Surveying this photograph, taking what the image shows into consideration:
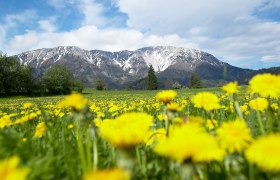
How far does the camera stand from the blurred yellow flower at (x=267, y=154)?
1.08m

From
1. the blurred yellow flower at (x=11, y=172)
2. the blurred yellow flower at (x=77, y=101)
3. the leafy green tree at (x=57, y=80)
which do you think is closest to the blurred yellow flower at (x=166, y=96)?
the blurred yellow flower at (x=77, y=101)

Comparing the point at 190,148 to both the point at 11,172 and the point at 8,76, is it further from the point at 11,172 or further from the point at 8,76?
the point at 8,76

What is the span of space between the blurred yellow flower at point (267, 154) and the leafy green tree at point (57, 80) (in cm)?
10625

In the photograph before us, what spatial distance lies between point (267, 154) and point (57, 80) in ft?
382

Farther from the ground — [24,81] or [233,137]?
[24,81]

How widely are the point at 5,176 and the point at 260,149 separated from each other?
83cm

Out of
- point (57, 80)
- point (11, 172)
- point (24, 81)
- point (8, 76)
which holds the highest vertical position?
point (8, 76)

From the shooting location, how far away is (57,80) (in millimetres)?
114000

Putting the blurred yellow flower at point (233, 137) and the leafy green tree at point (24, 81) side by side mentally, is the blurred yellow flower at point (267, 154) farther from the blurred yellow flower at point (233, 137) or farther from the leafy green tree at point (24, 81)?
the leafy green tree at point (24, 81)

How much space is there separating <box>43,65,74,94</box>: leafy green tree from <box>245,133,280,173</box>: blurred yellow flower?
10625cm

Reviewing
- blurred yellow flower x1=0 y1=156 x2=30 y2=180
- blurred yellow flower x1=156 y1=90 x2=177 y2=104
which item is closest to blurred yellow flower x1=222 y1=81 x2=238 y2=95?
blurred yellow flower x1=156 y1=90 x2=177 y2=104

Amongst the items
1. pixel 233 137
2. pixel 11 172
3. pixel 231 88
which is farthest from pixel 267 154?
pixel 231 88

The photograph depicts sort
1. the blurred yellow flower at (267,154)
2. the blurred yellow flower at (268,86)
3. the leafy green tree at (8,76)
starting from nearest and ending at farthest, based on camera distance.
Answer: the blurred yellow flower at (267,154)
the blurred yellow flower at (268,86)
the leafy green tree at (8,76)

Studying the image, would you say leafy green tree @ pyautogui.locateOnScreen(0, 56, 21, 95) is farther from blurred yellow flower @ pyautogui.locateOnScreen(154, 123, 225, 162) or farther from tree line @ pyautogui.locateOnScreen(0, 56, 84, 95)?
blurred yellow flower @ pyautogui.locateOnScreen(154, 123, 225, 162)
